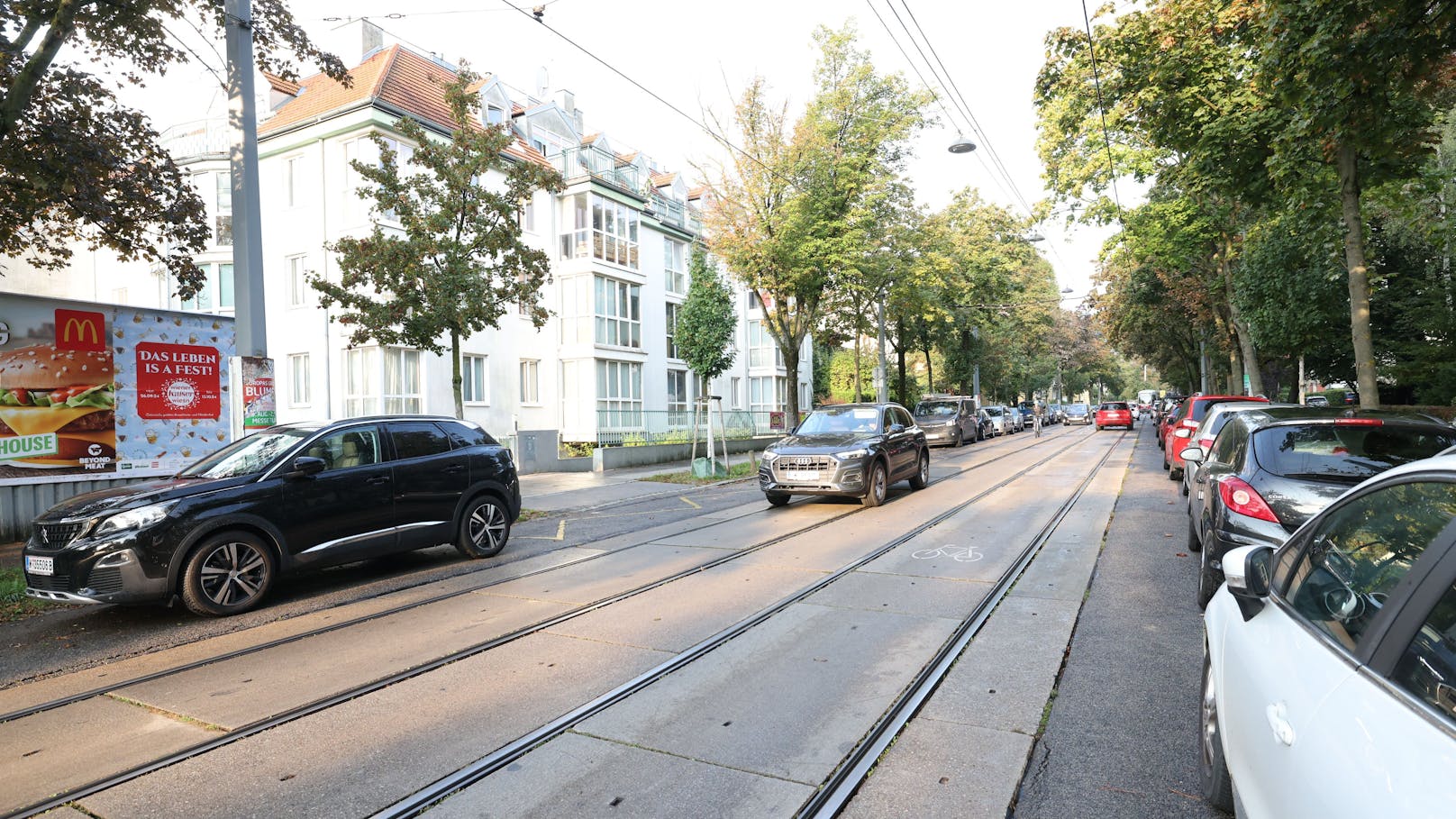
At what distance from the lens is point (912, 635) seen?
5.54 meters

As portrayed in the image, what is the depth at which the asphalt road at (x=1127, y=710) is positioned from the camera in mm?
3230

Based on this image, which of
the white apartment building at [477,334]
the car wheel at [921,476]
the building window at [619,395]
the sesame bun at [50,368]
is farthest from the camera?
the building window at [619,395]

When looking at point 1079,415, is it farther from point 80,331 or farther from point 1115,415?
point 80,331

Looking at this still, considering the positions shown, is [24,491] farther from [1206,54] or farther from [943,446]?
[943,446]

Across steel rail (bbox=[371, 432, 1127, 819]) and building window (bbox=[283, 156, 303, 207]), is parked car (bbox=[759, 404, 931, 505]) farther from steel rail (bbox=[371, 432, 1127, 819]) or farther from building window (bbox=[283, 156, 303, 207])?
building window (bbox=[283, 156, 303, 207])

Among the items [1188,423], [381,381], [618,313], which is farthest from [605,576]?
[618,313]

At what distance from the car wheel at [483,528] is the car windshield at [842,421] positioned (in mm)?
5871

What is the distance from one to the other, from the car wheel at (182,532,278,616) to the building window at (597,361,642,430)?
813 inches

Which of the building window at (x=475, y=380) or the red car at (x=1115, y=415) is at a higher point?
the building window at (x=475, y=380)

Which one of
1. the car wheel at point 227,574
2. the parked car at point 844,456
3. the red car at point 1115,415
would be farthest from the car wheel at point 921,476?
the red car at point 1115,415

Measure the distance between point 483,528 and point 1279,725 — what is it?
27.1ft

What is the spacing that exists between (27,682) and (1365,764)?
6786 millimetres

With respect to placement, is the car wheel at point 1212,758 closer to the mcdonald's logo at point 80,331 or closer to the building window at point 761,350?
the mcdonald's logo at point 80,331

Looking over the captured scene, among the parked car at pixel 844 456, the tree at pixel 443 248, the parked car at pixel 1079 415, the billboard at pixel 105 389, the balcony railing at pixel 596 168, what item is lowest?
the parked car at pixel 1079 415
